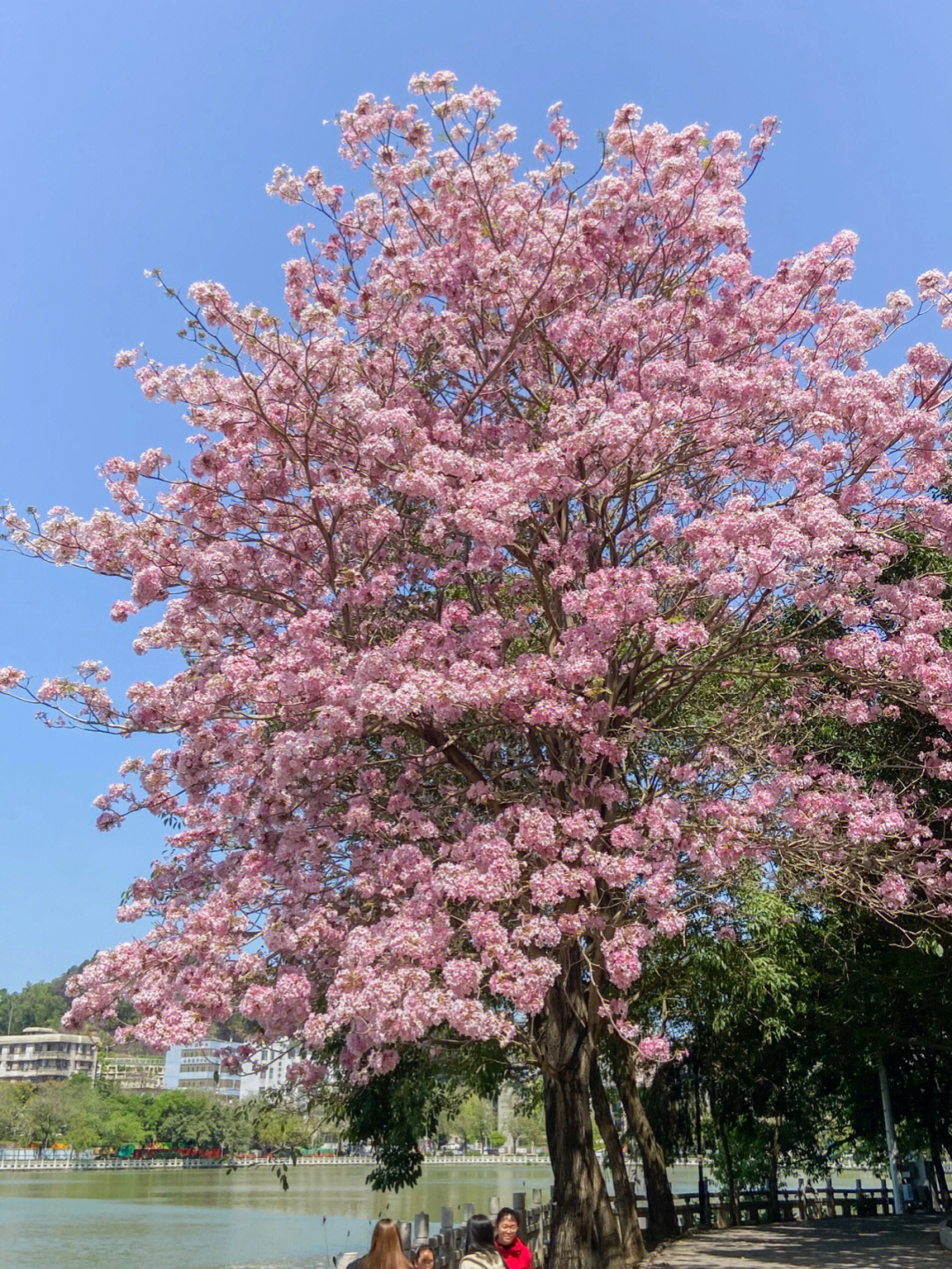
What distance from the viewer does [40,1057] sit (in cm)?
12950

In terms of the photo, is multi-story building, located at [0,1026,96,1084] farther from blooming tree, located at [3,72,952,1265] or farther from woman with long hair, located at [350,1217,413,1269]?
woman with long hair, located at [350,1217,413,1269]

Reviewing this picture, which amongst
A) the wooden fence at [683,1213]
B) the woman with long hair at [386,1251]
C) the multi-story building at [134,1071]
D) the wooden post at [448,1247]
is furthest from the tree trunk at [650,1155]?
the multi-story building at [134,1071]

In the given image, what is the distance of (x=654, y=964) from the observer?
1546 centimetres

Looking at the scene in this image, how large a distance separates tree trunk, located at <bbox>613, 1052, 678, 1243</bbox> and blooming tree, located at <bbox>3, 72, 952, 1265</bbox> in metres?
4.96

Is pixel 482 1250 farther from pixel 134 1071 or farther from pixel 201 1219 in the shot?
pixel 134 1071

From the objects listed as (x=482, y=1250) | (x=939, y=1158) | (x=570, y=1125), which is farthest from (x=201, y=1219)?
(x=482, y=1250)

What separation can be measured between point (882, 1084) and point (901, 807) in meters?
13.4

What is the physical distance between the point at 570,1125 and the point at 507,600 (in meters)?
5.48

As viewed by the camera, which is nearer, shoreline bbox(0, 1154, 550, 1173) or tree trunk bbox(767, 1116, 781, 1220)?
tree trunk bbox(767, 1116, 781, 1220)

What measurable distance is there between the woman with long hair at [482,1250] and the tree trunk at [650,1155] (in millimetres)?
9865

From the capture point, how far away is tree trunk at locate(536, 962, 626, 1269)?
1079cm

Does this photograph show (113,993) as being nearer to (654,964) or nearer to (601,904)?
(601,904)

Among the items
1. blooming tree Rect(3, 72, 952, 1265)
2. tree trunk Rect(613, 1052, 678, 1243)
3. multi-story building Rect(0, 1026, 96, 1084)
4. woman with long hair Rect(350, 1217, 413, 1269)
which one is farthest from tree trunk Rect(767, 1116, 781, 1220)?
multi-story building Rect(0, 1026, 96, 1084)

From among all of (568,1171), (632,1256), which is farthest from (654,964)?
(568,1171)
